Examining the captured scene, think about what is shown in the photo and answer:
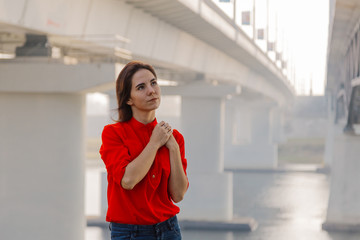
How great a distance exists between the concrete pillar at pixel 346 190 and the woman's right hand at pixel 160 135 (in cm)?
2499

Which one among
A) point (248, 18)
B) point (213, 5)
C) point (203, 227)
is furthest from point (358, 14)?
point (203, 227)

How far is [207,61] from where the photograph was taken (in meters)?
27.7

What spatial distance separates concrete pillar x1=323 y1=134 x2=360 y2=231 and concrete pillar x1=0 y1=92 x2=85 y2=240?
15293mm

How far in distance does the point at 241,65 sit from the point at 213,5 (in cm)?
1594

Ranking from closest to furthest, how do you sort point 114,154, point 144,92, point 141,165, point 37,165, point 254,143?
point 141,165
point 114,154
point 144,92
point 37,165
point 254,143

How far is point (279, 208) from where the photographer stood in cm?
3612

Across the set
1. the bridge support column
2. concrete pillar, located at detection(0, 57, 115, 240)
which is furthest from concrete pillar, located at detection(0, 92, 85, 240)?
the bridge support column

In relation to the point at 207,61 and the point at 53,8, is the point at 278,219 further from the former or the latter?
the point at 53,8

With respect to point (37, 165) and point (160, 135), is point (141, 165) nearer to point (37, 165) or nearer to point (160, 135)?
point (160, 135)

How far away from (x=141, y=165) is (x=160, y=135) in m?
0.23

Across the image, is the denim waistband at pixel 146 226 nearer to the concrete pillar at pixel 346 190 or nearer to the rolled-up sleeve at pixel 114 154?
the rolled-up sleeve at pixel 114 154

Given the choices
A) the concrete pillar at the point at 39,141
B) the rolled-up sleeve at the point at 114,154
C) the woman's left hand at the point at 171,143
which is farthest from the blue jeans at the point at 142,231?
the concrete pillar at the point at 39,141

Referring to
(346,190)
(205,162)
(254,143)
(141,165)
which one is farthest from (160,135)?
(254,143)

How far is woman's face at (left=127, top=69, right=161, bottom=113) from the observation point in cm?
440
